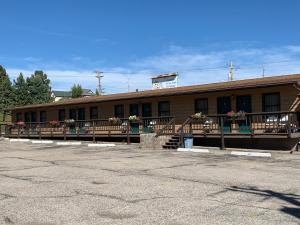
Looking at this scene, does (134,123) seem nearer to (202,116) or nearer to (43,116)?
(202,116)

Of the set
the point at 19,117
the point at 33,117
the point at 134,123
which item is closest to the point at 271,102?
the point at 134,123

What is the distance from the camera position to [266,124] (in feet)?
72.7

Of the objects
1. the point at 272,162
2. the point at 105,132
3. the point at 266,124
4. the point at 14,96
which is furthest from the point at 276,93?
the point at 14,96

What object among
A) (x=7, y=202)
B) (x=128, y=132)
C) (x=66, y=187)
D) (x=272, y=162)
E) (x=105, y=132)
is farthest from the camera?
(x=105, y=132)

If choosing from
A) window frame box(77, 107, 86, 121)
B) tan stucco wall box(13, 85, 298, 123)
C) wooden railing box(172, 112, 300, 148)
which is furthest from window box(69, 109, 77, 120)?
wooden railing box(172, 112, 300, 148)

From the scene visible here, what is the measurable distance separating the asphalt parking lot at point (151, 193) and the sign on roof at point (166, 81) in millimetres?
23749

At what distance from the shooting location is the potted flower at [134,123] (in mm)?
27578

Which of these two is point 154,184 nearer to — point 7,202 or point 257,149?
point 7,202

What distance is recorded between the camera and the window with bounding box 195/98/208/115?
85.0 feet

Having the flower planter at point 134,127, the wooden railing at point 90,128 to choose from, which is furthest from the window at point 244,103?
the flower planter at point 134,127

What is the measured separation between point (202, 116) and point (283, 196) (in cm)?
1501

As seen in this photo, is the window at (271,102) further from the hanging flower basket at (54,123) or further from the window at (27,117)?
the window at (27,117)

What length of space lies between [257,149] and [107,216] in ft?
52.5

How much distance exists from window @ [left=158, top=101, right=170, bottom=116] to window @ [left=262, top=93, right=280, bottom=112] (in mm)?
6735
